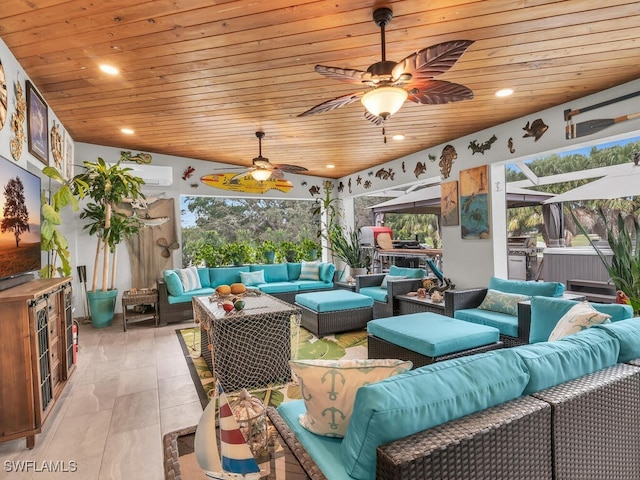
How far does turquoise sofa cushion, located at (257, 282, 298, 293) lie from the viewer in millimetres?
5863

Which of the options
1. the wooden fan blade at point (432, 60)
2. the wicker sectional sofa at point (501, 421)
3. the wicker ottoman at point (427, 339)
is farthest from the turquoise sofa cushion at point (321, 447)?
the wooden fan blade at point (432, 60)

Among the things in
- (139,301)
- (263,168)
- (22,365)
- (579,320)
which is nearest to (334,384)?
(579,320)

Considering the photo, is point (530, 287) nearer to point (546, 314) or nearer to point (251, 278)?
point (546, 314)

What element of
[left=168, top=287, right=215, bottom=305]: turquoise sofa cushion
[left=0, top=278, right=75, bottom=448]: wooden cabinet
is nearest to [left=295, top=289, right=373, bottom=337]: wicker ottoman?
[left=168, top=287, right=215, bottom=305]: turquoise sofa cushion

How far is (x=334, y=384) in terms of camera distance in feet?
4.31

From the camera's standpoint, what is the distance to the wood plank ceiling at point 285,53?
215 cm

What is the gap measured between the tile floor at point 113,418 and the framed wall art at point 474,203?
3.82 m

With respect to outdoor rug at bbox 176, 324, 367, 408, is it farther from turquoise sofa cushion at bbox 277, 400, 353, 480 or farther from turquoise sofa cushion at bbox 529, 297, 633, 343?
turquoise sofa cushion at bbox 529, 297, 633, 343

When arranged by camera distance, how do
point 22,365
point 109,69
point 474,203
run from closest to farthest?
point 22,365
point 109,69
point 474,203

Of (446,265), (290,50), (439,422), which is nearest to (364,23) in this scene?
(290,50)

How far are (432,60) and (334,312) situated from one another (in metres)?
3.26

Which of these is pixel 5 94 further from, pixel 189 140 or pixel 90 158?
pixel 90 158

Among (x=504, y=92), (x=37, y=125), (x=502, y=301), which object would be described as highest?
(x=504, y=92)

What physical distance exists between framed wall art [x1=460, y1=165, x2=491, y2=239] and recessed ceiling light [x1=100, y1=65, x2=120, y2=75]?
417cm
